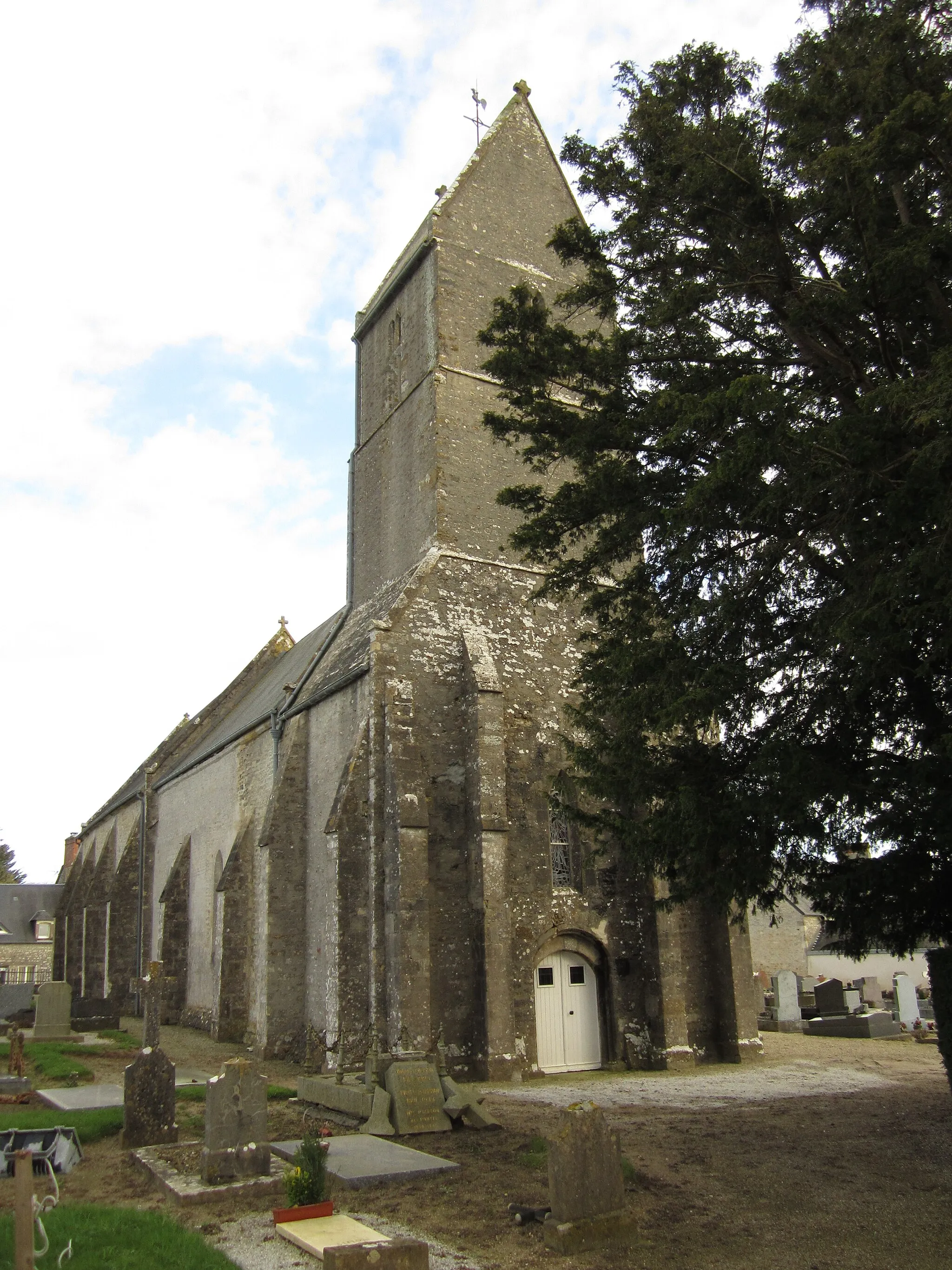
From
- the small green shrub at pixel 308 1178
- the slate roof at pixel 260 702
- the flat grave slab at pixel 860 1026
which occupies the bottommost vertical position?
the flat grave slab at pixel 860 1026

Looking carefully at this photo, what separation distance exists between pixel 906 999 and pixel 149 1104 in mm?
17761

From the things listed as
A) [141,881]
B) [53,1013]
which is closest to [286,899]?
[53,1013]

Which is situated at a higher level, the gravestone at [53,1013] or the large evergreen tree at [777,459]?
the large evergreen tree at [777,459]

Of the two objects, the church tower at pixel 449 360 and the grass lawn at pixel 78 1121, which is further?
the church tower at pixel 449 360

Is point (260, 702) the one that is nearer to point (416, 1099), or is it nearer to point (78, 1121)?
point (78, 1121)

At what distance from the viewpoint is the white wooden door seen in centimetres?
1587

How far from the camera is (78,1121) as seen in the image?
10.5 m

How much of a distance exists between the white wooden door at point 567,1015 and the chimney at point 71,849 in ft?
122

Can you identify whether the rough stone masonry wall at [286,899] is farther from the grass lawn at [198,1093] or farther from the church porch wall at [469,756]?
the church porch wall at [469,756]

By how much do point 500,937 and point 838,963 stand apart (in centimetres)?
3035

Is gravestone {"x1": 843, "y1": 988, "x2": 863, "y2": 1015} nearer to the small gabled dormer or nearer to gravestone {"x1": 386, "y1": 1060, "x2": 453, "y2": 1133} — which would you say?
gravestone {"x1": 386, "y1": 1060, "x2": 453, "y2": 1133}

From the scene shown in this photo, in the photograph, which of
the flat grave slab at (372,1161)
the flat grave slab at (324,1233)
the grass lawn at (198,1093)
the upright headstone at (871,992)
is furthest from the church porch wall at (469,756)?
the upright headstone at (871,992)

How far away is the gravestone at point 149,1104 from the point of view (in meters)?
9.98

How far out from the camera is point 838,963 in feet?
131
